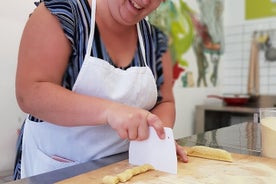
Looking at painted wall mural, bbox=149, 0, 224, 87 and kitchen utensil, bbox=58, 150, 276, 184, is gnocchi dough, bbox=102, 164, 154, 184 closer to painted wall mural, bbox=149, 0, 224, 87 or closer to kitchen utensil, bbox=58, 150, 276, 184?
kitchen utensil, bbox=58, 150, 276, 184

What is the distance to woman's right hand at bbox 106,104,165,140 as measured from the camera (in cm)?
58

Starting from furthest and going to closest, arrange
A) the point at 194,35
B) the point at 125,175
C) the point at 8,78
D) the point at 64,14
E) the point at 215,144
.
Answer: the point at 194,35 → the point at 8,78 → the point at 215,144 → the point at 64,14 → the point at 125,175

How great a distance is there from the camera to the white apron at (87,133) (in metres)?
0.74

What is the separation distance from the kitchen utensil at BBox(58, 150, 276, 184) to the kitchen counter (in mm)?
34

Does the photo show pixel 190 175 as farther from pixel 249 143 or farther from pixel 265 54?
pixel 265 54

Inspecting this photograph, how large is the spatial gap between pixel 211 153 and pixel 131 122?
229 mm

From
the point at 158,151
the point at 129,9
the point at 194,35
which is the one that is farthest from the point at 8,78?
the point at 194,35

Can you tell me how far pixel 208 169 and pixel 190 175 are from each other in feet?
0.17

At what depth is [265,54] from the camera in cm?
201

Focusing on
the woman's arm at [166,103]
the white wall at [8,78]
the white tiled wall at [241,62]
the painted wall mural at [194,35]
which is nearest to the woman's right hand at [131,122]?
the woman's arm at [166,103]

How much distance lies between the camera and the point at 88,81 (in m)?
0.74

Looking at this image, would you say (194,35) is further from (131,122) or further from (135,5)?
(131,122)

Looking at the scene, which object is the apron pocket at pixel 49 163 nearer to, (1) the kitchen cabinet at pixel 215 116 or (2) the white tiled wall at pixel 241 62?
(1) the kitchen cabinet at pixel 215 116

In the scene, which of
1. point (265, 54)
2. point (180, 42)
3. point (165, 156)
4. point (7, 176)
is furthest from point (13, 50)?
point (265, 54)
